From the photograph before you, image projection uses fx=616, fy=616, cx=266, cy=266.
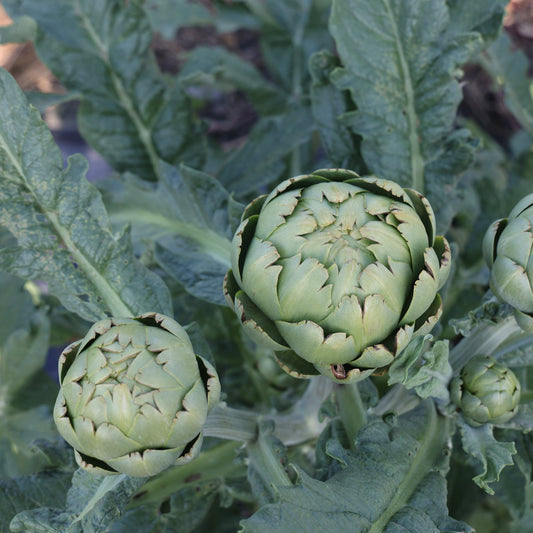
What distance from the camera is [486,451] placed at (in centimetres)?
85

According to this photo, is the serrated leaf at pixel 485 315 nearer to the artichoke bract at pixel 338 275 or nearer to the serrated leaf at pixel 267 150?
the artichoke bract at pixel 338 275

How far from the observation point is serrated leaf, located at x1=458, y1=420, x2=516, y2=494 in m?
0.82

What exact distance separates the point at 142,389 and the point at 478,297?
3.10 feet

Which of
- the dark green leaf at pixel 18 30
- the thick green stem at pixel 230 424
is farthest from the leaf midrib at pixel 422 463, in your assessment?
the dark green leaf at pixel 18 30

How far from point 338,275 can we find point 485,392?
29cm

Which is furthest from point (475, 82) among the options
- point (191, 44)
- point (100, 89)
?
point (100, 89)

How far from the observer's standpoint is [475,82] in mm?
2289

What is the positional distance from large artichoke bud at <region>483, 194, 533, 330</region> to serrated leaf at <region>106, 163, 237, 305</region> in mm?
404

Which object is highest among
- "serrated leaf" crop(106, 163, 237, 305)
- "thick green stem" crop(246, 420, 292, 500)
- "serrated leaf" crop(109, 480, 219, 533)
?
"serrated leaf" crop(106, 163, 237, 305)

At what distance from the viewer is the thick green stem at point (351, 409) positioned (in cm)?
94

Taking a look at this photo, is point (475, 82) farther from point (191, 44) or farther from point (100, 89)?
point (100, 89)

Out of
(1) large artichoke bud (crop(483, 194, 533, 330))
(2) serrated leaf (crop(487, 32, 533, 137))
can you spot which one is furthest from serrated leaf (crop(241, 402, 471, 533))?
(2) serrated leaf (crop(487, 32, 533, 137))

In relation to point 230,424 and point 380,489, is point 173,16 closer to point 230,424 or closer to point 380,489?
point 230,424

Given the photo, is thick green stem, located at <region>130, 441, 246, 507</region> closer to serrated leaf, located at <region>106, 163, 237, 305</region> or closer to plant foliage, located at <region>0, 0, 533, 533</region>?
plant foliage, located at <region>0, 0, 533, 533</region>
